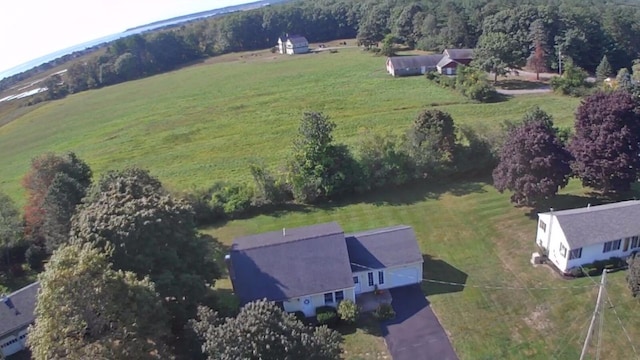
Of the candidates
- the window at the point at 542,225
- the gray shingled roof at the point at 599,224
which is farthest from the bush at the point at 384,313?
the window at the point at 542,225

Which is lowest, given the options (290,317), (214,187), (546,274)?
(546,274)

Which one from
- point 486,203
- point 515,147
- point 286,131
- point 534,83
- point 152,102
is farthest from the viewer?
point 152,102

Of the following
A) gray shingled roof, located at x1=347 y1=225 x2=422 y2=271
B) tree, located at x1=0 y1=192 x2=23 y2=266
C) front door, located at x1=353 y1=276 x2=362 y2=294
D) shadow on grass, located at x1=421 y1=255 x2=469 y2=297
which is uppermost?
tree, located at x1=0 y1=192 x2=23 y2=266

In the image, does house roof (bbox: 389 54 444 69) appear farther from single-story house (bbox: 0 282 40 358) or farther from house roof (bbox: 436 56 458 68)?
single-story house (bbox: 0 282 40 358)

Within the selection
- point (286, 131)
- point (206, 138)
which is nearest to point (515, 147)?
point (286, 131)

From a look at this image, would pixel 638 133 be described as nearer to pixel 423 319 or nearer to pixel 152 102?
pixel 423 319

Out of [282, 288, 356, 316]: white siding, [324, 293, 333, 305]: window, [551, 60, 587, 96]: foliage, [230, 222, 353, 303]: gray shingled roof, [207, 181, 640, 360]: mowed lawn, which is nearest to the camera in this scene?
[207, 181, 640, 360]: mowed lawn

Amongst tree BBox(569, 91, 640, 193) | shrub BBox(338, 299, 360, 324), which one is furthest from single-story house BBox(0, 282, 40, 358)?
tree BBox(569, 91, 640, 193)
